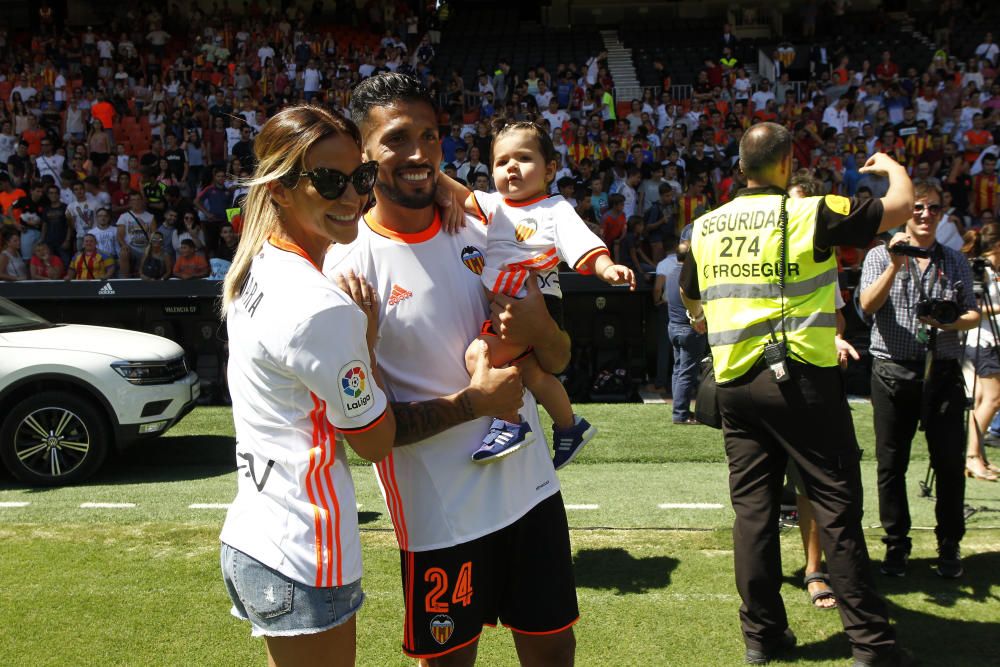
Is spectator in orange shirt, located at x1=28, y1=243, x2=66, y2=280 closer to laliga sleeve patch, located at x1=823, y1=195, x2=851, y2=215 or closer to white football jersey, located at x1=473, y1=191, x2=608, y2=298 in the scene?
white football jersey, located at x1=473, y1=191, x2=608, y2=298

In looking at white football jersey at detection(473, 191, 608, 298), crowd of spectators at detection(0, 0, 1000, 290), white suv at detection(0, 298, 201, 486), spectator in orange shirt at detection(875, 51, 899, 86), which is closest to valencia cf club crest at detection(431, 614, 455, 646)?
white football jersey at detection(473, 191, 608, 298)

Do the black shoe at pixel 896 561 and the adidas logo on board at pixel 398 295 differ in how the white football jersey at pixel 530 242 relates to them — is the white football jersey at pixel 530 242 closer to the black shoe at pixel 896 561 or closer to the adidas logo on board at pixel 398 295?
the adidas logo on board at pixel 398 295

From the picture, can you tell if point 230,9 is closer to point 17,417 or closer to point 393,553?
point 17,417

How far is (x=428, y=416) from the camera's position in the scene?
2.57 metres

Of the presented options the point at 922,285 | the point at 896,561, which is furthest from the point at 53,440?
the point at 922,285

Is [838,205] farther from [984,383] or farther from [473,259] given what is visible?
[984,383]

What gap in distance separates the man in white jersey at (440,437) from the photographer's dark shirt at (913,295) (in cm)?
313

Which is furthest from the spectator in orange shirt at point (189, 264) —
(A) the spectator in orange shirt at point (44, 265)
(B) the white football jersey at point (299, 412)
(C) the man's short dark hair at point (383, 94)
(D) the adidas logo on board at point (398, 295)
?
(B) the white football jersey at point (299, 412)

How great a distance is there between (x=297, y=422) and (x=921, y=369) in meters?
4.06

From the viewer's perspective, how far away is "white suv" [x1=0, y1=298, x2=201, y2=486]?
747 centimetres

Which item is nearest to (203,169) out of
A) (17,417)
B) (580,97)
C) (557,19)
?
(580,97)

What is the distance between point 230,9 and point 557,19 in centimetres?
984

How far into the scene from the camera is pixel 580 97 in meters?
19.2

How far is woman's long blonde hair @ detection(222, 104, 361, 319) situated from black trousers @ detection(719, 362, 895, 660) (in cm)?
235
